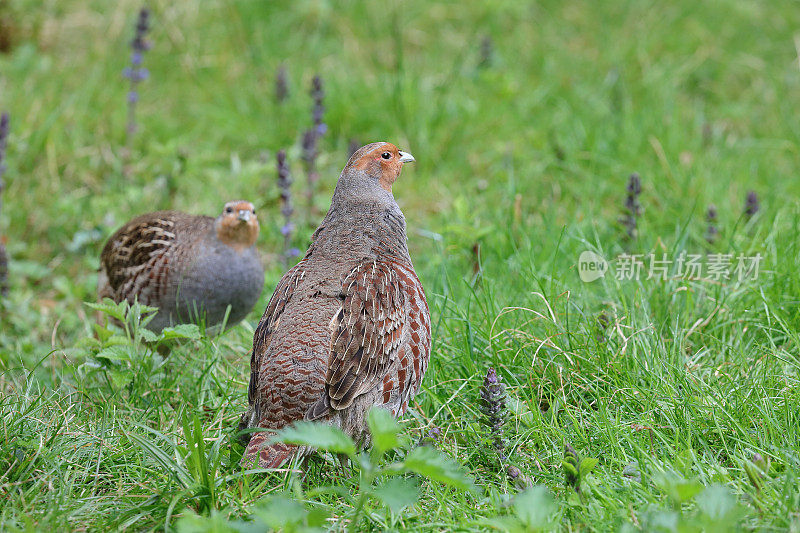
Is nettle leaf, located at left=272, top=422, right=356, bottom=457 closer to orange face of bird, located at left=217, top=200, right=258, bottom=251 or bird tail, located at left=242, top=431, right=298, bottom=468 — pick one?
bird tail, located at left=242, top=431, right=298, bottom=468

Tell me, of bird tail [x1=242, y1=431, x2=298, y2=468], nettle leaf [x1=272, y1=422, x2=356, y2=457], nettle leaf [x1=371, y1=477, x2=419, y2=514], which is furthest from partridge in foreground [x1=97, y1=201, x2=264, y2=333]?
nettle leaf [x1=371, y1=477, x2=419, y2=514]

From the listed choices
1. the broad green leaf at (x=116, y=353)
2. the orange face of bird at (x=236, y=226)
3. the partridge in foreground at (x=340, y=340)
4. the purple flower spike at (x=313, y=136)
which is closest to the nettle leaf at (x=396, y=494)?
the partridge in foreground at (x=340, y=340)

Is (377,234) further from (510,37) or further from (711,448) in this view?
(510,37)

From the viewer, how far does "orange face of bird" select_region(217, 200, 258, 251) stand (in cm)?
442

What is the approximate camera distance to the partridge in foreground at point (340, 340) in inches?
118

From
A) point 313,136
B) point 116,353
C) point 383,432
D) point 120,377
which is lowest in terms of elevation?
point 120,377

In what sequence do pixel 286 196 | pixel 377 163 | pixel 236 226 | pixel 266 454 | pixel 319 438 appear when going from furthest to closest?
pixel 286 196 → pixel 236 226 → pixel 377 163 → pixel 266 454 → pixel 319 438

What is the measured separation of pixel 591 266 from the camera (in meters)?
4.32

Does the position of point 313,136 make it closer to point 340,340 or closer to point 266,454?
point 340,340

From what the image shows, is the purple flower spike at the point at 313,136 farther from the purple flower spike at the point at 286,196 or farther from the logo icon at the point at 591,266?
the logo icon at the point at 591,266

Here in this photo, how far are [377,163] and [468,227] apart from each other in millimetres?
919

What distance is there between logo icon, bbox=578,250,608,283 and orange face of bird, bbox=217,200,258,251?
1.73 m

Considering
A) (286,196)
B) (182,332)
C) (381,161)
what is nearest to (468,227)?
(381,161)

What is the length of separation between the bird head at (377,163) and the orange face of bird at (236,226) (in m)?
0.87
